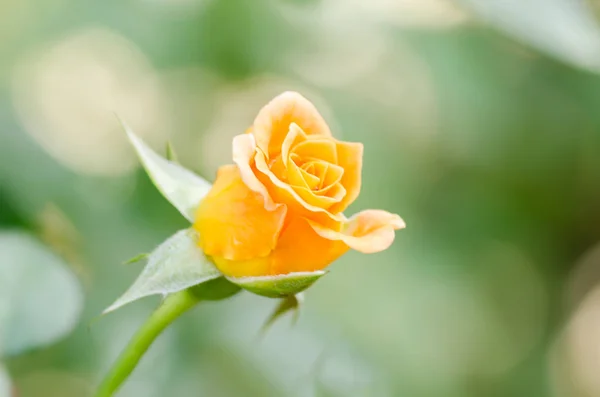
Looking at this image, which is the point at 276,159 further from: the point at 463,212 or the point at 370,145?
the point at 463,212

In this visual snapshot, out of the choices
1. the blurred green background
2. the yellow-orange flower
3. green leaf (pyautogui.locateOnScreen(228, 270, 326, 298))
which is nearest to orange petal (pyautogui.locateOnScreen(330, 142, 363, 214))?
the yellow-orange flower

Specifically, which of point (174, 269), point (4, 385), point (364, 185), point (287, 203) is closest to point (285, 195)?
point (287, 203)

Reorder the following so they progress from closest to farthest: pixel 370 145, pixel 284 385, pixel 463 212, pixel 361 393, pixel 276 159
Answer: pixel 276 159 < pixel 361 393 < pixel 284 385 < pixel 370 145 < pixel 463 212

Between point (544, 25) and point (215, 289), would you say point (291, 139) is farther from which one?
point (544, 25)

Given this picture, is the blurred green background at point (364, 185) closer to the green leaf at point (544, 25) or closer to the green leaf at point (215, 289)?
the green leaf at point (544, 25)

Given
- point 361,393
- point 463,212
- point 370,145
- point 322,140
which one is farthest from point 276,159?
point 463,212
